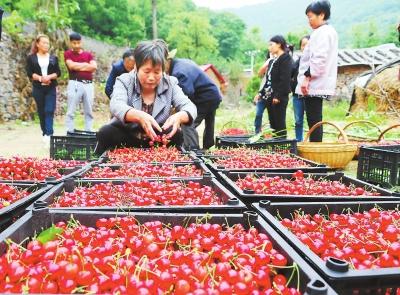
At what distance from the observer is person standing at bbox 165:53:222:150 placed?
3.82 metres

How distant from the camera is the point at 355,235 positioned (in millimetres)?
1326

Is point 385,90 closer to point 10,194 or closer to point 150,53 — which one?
point 150,53

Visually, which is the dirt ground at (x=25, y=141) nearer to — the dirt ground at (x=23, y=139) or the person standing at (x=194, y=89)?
the dirt ground at (x=23, y=139)

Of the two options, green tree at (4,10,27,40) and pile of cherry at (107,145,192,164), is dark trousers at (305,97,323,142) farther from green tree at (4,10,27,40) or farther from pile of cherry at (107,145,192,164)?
green tree at (4,10,27,40)

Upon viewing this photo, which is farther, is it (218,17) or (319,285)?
(218,17)

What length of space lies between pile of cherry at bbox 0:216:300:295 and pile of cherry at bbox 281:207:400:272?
21 centimetres

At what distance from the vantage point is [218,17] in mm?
61219

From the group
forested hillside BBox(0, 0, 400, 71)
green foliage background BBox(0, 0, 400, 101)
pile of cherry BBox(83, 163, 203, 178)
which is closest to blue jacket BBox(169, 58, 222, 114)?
pile of cherry BBox(83, 163, 203, 178)

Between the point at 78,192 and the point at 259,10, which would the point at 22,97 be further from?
the point at 259,10

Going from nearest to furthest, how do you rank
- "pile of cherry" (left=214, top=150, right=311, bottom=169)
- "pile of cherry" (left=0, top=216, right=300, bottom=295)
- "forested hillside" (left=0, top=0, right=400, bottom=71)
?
1. "pile of cherry" (left=0, top=216, right=300, bottom=295)
2. "pile of cherry" (left=214, top=150, right=311, bottom=169)
3. "forested hillside" (left=0, top=0, right=400, bottom=71)

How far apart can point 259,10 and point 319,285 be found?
137 meters

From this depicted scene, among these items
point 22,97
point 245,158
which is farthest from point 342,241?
point 22,97

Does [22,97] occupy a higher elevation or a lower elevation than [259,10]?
lower

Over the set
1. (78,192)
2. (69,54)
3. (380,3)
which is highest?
(380,3)
